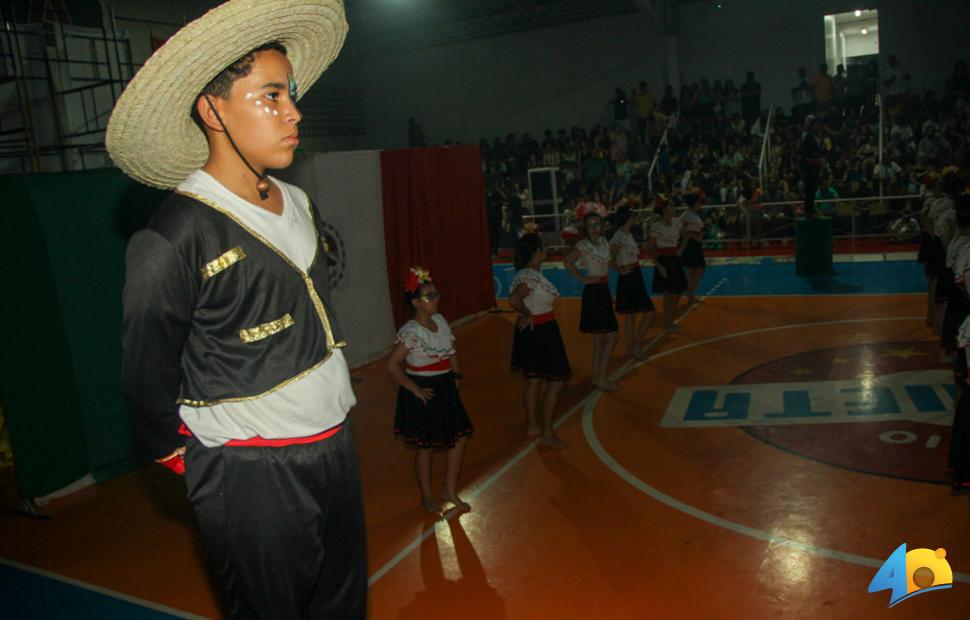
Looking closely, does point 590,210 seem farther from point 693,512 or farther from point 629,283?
point 693,512

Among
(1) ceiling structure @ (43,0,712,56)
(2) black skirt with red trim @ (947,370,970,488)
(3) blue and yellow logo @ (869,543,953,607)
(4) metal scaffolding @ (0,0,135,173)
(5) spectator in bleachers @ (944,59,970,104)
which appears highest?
(1) ceiling structure @ (43,0,712,56)

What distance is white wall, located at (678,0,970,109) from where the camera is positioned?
63.6 feet

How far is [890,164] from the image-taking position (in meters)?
17.1

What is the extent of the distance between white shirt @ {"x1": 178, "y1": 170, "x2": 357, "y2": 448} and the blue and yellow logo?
3118 mm

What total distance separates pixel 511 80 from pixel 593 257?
17742mm

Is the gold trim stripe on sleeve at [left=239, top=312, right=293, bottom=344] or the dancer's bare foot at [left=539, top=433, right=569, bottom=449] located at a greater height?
the gold trim stripe on sleeve at [left=239, top=312, right=293, bottom=344]

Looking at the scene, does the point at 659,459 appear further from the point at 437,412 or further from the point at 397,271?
the point at 397,271

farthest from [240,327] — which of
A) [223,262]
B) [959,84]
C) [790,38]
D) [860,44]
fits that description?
[860,44]

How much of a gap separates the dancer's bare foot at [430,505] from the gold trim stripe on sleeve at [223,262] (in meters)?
3.99

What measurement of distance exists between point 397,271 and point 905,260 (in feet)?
29.5

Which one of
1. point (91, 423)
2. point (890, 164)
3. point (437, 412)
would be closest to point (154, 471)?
point (91, 423)

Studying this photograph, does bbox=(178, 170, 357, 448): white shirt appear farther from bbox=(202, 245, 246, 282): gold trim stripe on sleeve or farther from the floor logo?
the floor logo

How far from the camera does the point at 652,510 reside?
17.6ft

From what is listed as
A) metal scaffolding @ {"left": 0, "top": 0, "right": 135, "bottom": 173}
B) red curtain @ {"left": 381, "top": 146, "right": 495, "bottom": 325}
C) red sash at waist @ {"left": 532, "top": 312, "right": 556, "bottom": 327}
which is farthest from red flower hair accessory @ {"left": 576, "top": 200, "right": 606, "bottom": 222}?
metal scaffolding @ {"left": 0, "top": 0, "right": 135, "bottom": 173}
